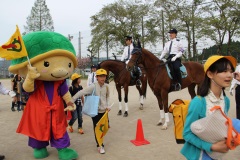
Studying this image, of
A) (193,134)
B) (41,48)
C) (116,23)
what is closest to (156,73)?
(41,48)

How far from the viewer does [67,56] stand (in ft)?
14.1

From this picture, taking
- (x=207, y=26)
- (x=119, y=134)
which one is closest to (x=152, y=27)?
(x=207, y=26)

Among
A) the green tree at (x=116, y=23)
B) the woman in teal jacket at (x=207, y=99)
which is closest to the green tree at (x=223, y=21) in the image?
the green tree at (x=116, y=23)

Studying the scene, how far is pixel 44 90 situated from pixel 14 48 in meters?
0.90

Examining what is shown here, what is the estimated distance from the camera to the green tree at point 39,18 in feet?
115

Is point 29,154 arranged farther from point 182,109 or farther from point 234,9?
point 234,9

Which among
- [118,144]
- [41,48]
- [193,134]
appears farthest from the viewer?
[118,144]

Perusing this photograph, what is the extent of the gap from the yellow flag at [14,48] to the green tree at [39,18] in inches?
1311

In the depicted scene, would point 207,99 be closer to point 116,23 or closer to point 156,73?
point 156,73

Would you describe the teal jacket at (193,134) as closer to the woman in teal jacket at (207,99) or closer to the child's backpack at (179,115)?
the woman in teal jacket at (207,99)

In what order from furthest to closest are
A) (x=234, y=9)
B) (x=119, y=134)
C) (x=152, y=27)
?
(x=152, y=27) < (x=234, y=9) < (x=119, y=134)

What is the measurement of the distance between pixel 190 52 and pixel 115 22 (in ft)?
41.5

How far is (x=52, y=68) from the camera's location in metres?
4.13

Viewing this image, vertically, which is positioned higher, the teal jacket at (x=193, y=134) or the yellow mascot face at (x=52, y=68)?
the yellow mascot face at (x=52, y=68)
